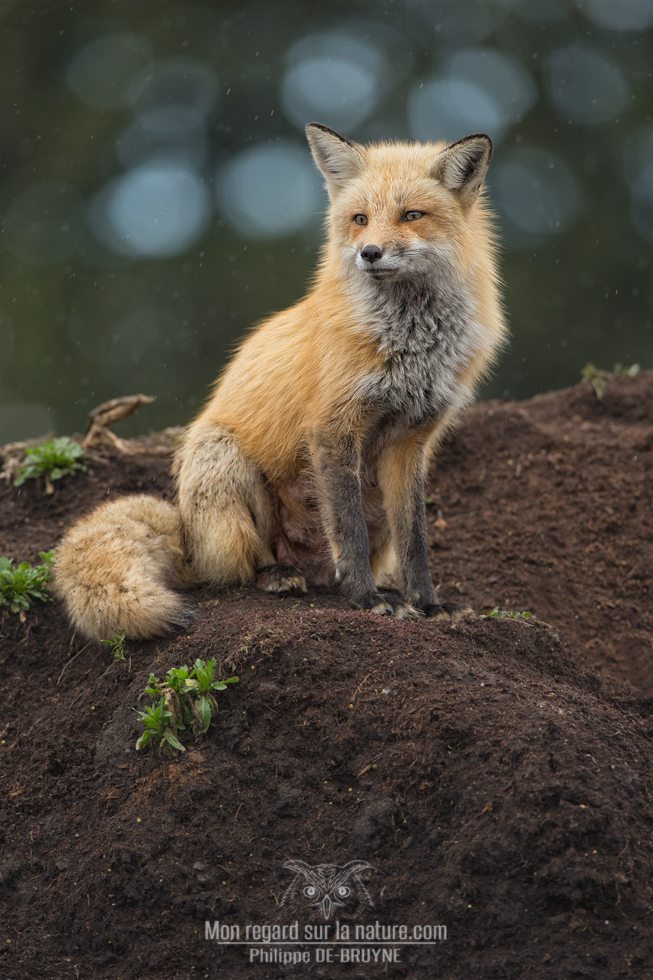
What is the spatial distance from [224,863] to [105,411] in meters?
3.84

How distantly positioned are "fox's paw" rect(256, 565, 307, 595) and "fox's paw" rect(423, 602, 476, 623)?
0.61m

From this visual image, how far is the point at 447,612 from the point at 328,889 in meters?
1.70

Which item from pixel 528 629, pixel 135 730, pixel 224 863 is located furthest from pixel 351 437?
pixel 224 863

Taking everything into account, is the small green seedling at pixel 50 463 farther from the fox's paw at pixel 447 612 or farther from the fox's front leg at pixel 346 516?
the fox's paw at pixel 447 612

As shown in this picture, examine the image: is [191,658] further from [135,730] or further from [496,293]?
[496,293]

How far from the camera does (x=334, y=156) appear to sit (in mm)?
5254

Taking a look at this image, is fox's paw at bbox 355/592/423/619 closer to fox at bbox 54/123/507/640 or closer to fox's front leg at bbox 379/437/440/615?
fox at bbox 54/123/507/640

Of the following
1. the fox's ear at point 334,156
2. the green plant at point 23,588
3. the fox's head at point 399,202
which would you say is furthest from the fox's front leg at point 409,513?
the green plant at point 23,588

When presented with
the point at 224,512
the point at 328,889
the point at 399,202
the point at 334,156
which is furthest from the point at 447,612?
the point at 334,156

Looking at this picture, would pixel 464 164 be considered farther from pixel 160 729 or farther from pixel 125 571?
pixel 160 729

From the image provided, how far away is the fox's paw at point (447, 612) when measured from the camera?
4.90 meters

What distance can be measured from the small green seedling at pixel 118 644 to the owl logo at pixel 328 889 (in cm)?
134

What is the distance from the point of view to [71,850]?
4.00 meters

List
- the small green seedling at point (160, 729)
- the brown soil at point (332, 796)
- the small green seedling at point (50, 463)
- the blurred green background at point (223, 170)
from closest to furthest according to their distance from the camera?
the brown soil at point (332, 796)
the small green seedling at point (160, 729)
the small green seedling at point (50, 463)
the blurred green background at point (223, 170)
